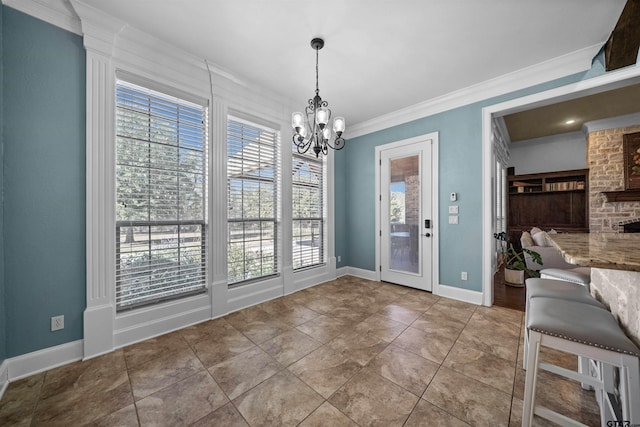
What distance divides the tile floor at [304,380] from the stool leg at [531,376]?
271 mm

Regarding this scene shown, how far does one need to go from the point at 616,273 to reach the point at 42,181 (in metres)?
3.94

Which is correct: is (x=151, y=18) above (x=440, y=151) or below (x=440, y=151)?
above

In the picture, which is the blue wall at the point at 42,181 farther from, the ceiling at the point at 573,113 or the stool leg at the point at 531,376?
the ceiling at the point at 573,113

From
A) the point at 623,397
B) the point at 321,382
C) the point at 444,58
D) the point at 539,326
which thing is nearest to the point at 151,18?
the point at 444,58

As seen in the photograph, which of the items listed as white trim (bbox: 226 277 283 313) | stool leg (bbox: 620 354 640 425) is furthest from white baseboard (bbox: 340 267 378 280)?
stool leg (bbox: 620 354 640 425)

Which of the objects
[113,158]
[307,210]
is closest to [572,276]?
[307,210]

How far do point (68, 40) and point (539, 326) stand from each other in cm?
380

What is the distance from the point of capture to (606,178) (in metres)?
5.01

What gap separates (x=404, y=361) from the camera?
2006 mm

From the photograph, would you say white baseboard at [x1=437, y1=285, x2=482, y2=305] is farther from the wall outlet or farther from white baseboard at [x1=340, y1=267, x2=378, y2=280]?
the wall outlet

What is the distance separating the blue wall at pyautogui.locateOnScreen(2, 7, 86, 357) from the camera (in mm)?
1804

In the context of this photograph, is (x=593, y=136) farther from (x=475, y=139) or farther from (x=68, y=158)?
(x=68, y=158)

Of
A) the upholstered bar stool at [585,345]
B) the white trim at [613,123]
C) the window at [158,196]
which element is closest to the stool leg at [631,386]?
the upholstered bar stool at [585,345]

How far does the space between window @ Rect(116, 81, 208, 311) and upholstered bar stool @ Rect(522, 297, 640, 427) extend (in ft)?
9.35
